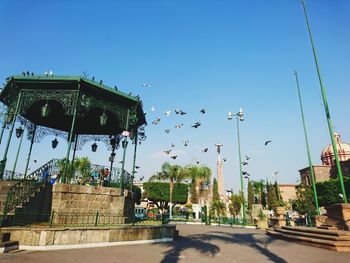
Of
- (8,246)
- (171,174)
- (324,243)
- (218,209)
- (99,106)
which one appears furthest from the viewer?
(171,174)

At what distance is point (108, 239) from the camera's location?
33.5 ft

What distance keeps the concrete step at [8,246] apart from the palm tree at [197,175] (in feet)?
131

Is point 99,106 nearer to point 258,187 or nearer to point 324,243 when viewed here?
point 324,243

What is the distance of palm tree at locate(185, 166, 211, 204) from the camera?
47.8 m

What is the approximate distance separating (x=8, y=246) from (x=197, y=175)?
138ft

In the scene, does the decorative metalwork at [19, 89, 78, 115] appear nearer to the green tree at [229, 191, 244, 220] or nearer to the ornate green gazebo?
the ornate green gazebo

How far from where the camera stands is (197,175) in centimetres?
4850

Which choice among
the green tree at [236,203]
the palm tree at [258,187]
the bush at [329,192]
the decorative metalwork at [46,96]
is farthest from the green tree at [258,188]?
the decorative metalwork at [46,96]

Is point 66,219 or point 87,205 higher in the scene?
point 87,205

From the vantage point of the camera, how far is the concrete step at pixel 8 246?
26.0ft

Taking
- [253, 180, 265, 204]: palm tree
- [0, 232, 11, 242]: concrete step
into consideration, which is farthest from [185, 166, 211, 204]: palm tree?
[0, 232, 11, 242]: concrete step

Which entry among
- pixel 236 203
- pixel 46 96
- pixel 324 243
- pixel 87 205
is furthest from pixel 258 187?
pixel 46 96

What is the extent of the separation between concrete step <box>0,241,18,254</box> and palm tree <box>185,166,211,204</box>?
3997cm

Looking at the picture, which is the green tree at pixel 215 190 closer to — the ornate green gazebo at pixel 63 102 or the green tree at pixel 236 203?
the green tree at pixel 236 203
